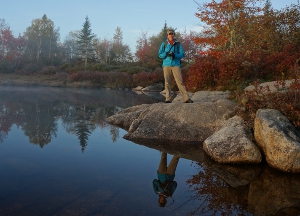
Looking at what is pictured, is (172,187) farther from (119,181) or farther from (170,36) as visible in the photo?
(170,36)

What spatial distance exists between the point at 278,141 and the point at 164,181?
74.8 inches

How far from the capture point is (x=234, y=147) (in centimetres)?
432

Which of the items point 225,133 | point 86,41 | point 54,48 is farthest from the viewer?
point 54,48

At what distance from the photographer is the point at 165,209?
8.93 feet

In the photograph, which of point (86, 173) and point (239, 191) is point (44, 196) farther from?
point (239, 191)

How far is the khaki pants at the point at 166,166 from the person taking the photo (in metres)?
3.85

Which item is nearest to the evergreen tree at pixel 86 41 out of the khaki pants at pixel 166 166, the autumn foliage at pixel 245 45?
the autumn foliage at pixel 245 45

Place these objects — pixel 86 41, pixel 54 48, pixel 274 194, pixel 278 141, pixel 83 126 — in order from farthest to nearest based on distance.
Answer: pixel 54 48 → pixel 86 41 → pixel 83 126 → pixel 278 141 → pixel 274 194

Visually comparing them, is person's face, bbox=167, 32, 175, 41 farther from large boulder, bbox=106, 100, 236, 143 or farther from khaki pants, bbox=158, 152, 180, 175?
khaki pants, bbox=158, 152, 180, 175

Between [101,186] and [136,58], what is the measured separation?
56.8 metres

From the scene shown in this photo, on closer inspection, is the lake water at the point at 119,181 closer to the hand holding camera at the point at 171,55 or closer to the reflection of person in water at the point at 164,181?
the reflection of person in water at the point at 164,181

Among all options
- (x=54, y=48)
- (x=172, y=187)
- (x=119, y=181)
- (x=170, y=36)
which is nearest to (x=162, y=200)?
(x=172, y=187)

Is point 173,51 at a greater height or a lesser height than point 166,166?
greater

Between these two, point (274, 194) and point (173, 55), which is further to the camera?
point (173, 55)
